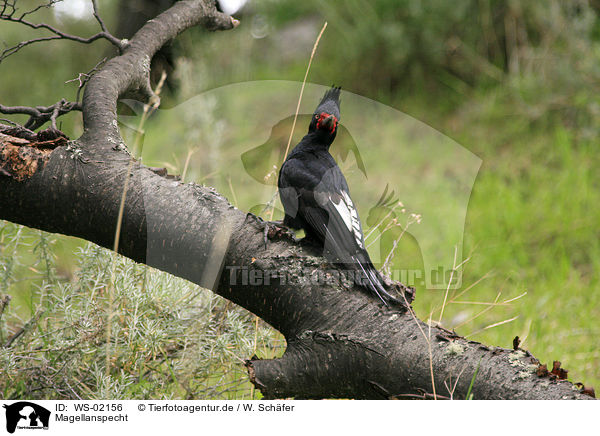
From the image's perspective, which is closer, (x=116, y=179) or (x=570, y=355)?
(x=116, y=179)

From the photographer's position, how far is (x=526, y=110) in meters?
3.80

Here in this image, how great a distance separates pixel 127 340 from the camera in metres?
1.83

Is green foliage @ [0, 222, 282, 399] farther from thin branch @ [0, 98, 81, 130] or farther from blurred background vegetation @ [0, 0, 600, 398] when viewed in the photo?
thin branch @ [0, 98, 81, 130]

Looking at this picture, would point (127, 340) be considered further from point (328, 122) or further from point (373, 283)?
point (328, 122)

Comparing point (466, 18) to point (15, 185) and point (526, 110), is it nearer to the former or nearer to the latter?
point (526, 110)

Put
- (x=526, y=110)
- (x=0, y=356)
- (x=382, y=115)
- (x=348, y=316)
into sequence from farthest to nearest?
(x=382, y=115) → (x=526, y=110) → (x=0, y=356) → (x=348, y=316)

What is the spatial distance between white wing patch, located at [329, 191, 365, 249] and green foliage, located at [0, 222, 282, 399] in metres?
0.55

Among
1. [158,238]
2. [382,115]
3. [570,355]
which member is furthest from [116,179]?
[382,115]

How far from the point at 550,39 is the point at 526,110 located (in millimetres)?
550

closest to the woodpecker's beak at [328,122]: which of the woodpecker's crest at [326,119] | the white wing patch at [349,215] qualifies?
the woodpecker's crest at [326,119]

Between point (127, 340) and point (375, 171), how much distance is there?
243 cm

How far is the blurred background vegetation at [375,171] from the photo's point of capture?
6.03ft

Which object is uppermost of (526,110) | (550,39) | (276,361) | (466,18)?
(466,18)
